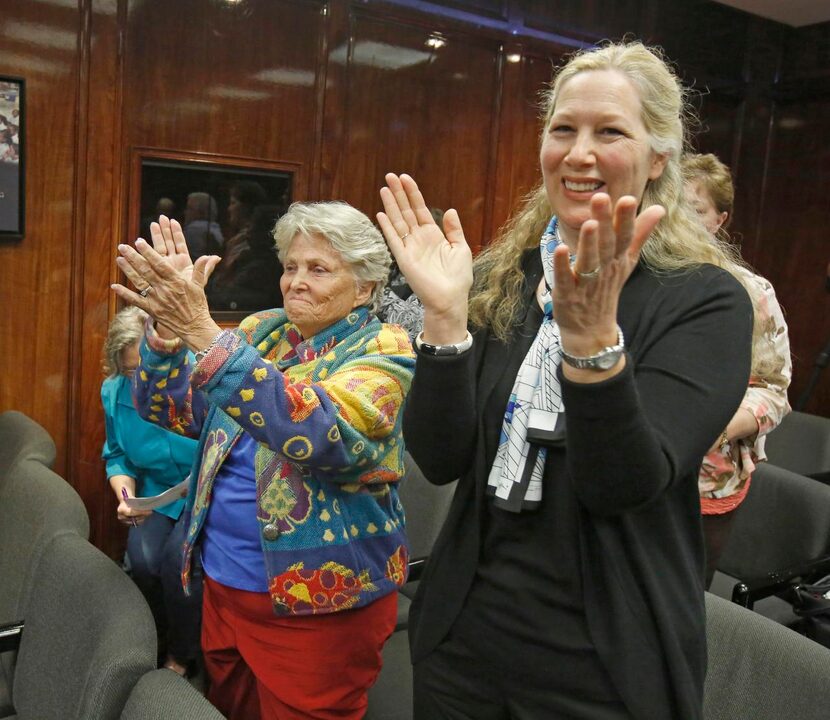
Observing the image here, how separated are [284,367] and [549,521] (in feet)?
2.85

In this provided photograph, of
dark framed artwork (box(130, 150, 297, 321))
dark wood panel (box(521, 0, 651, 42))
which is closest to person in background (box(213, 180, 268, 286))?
dark framed artwork (box(130, 150, 297, 321))

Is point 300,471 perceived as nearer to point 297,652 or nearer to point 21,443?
point 297,652

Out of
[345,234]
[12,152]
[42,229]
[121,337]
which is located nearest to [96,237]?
[42,229]

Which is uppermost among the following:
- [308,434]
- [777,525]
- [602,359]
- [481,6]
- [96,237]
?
[481,6]

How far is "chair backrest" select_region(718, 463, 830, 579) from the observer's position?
7.92 feet

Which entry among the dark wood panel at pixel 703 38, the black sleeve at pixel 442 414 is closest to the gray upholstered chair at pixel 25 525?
the black sleeve at pixel 442 414

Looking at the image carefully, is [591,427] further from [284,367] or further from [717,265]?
[284,367]

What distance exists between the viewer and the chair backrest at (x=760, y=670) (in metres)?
1.28

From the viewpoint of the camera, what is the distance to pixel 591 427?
34.9 inches

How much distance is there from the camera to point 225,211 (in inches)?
133

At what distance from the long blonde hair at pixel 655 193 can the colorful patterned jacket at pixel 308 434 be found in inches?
16.2

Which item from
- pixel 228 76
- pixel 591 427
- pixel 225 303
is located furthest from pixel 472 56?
pixel 591 427

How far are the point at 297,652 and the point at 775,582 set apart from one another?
3.61 feet

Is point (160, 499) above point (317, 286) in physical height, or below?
below
